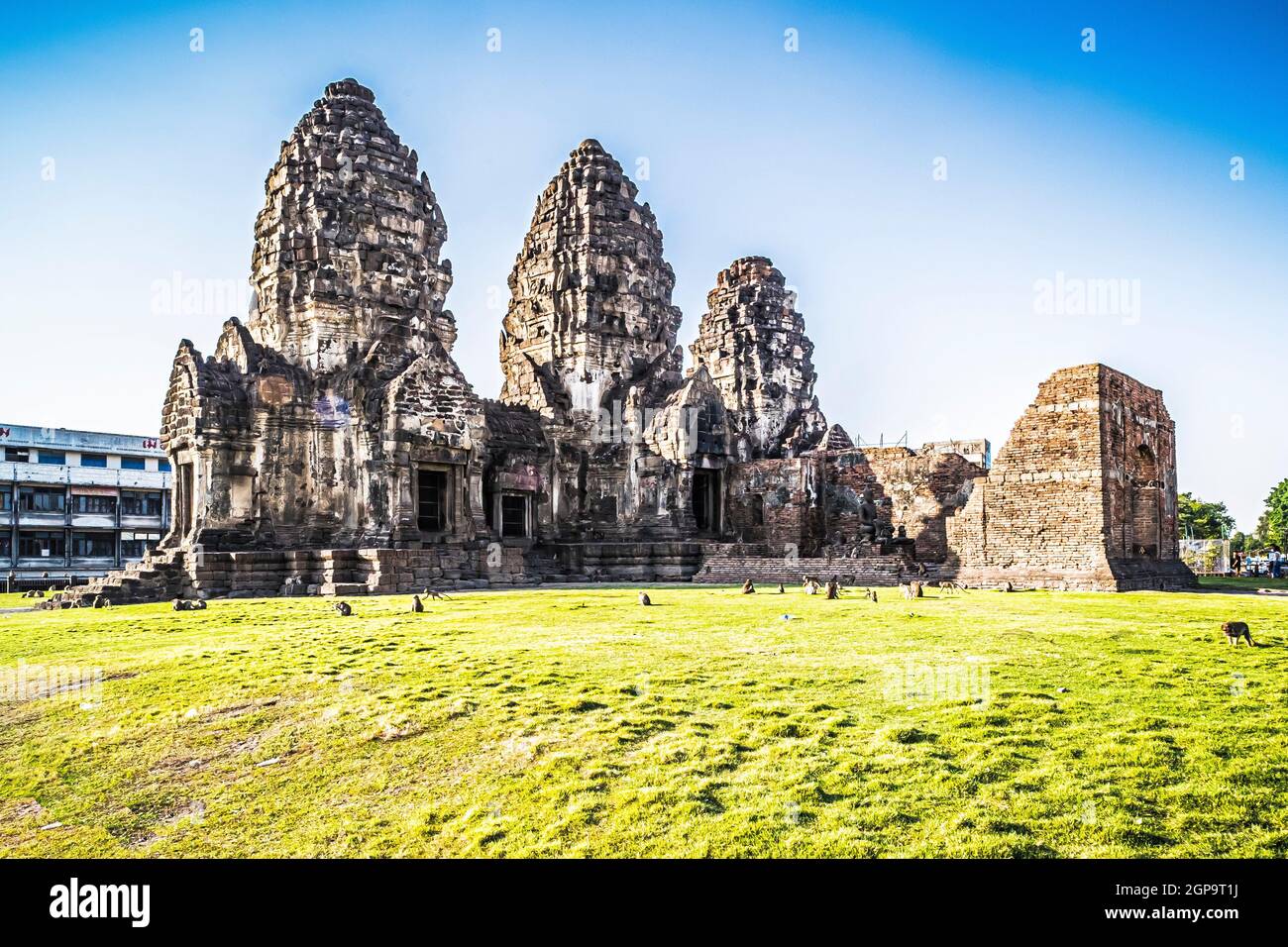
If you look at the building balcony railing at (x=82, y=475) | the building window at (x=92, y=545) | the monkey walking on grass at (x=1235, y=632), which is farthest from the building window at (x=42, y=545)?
the monkey walking on grass at (x=1235, y=632)

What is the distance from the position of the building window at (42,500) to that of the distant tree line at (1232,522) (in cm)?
6740

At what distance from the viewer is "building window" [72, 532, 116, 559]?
155 feet

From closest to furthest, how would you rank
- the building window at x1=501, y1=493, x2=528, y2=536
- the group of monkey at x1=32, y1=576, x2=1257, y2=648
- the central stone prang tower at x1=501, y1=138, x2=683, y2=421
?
the group of monkey at x1=32, y1=576, x2=1257, y2=648
the building window at x1=501, y1=493, x2=528, y2=536
the central stone prang tower at x1=501, y1=138, x2=683, y2=421

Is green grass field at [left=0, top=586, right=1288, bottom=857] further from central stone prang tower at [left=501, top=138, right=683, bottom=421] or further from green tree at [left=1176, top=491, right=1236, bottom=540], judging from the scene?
green tree at [left=1176, top=491, right=1236, bottom=540]

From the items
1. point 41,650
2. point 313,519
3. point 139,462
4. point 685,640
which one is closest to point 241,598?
point 313,519

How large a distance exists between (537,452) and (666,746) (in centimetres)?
2421

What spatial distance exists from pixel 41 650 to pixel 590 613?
284 inches

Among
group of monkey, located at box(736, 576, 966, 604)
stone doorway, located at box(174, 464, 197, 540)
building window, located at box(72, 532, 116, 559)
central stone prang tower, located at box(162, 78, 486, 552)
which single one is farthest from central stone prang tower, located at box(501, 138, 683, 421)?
building window, located at box(72, 532, 116, 559)

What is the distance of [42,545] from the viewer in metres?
45.9

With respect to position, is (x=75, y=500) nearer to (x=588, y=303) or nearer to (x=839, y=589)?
(x=588, y=303)

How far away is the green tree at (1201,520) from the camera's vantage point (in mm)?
72750

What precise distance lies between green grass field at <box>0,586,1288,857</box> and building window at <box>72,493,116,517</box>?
42261mm

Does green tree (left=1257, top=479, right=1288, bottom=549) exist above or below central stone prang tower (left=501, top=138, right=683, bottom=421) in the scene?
below
